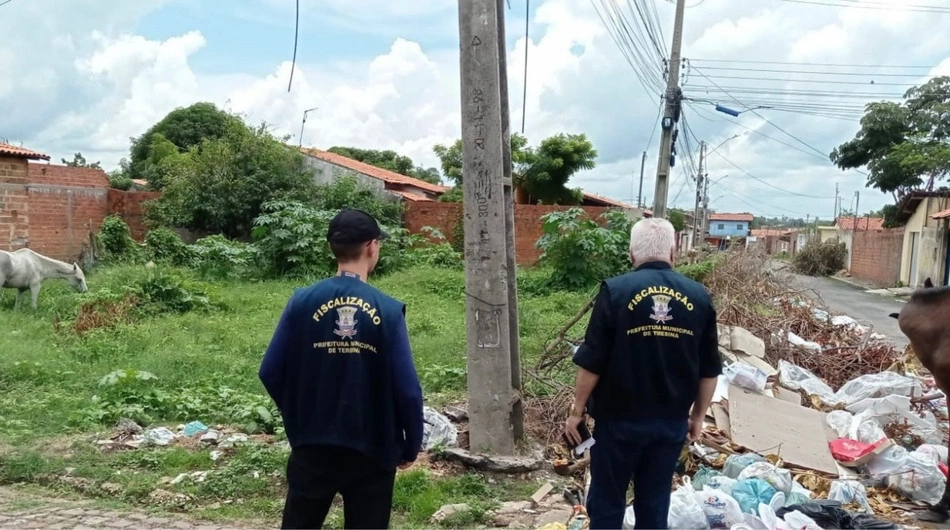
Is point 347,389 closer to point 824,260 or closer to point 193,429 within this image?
point 193,429

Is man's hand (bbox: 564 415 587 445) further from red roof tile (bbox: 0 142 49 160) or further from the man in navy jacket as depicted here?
red roof tile (bbox: 0 142 49 160)

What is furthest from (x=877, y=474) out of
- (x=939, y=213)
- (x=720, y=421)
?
(x=939, y=213)

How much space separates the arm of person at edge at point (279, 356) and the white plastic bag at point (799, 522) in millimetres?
2917

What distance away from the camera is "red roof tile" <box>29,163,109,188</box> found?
19594mm

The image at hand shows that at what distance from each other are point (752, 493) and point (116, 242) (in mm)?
17154

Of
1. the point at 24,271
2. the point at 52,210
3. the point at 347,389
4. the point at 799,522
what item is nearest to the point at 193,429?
the point at 347,389

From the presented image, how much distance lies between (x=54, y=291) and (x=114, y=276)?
1155 mm

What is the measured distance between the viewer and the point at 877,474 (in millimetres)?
5148

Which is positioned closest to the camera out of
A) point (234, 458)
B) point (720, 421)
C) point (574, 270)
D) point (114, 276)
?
point (234, 458)

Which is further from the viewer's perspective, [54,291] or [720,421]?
[54,291]

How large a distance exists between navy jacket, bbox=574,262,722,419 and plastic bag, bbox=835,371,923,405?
15.5 ft

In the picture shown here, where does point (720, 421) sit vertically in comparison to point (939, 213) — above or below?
below

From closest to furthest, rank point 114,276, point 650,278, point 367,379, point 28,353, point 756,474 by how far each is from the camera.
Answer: point 367,379 < point 650,278 < point 756,474 < point 28,353 < point 114,276

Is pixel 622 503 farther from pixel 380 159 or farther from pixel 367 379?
pixel 380 159
